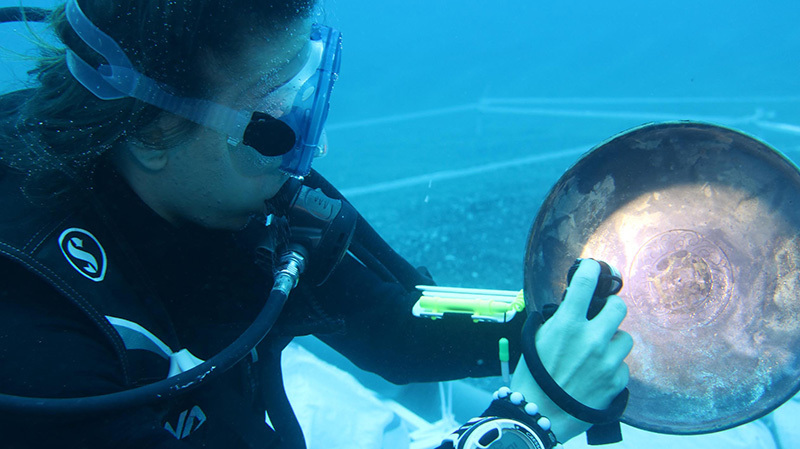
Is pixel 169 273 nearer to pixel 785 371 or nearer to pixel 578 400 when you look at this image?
pixel 578 400

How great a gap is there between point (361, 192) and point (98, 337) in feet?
23.1

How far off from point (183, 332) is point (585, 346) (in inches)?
39.3

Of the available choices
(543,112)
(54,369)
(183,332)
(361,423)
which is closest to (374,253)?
(183,332)

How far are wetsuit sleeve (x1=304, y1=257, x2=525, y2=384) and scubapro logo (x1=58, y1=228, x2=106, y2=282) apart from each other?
73 cm

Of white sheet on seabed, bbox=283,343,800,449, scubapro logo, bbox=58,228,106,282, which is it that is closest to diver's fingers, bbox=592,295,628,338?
scubapro logo, bbox=58,228,106,282

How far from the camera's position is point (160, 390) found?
0.83m

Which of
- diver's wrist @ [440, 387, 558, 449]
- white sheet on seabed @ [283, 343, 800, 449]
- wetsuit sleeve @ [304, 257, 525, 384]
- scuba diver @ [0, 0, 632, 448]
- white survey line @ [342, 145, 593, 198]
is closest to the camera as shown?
scuba diver @ [0, 0, 632, 448]

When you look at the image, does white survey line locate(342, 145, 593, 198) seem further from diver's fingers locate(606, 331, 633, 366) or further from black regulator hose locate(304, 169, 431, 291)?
diver's fingers locate(606, 331, 633, 366)

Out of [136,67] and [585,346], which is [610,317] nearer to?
[585,346]

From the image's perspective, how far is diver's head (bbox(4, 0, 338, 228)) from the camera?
918 millimetres

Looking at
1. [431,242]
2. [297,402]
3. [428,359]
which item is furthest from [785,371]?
[431,242]

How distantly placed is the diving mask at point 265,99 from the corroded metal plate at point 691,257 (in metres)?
0.63

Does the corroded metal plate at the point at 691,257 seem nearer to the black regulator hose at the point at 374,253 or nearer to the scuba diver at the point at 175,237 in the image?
the scuba diver at the point at 175,237

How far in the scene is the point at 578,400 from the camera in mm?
1030
